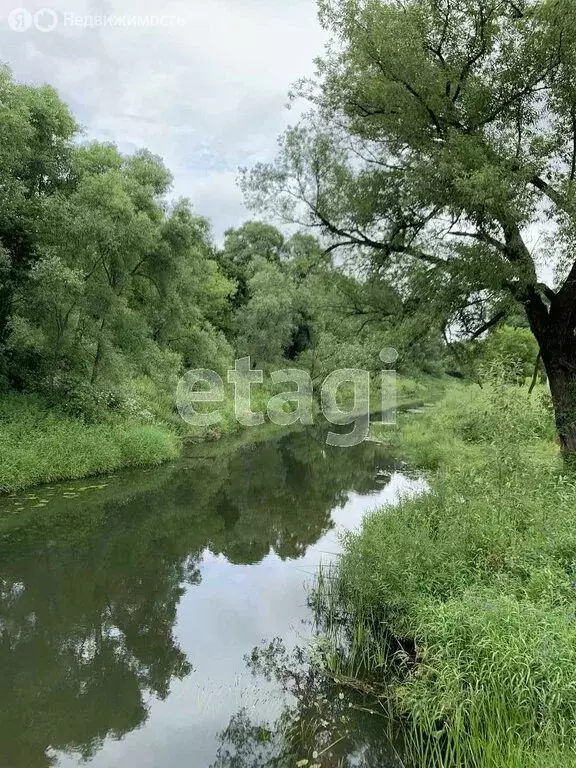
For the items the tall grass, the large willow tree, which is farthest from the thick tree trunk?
the tall grass

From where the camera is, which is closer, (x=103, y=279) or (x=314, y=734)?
(x=314, y=734)

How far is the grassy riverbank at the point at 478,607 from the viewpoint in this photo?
4.09 m

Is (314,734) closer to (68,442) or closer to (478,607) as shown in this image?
(478,607)

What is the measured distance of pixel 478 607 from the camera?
502cm

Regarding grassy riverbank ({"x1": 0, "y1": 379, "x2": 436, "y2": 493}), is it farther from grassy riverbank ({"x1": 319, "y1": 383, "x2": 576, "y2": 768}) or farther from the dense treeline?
grassy riverbank ({"x1": 319, "y1": 383, "x2": 576, "y2": 768})

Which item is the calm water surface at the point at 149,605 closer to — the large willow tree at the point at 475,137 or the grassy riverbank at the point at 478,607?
the grassy riverbank at the point at 478,607

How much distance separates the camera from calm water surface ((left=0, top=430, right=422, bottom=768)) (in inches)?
205

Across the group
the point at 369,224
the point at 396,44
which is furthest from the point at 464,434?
the point at 396,44

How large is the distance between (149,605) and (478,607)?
15.7 feet

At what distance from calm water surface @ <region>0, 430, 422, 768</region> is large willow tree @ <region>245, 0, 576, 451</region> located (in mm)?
5133

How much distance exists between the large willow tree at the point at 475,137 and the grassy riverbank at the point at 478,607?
9.30 ft

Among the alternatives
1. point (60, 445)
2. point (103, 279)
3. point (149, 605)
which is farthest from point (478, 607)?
point (103, 279)

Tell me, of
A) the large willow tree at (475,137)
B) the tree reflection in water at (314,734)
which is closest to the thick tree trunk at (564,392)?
the large willow tree at (475,137)

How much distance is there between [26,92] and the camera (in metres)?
14.9
